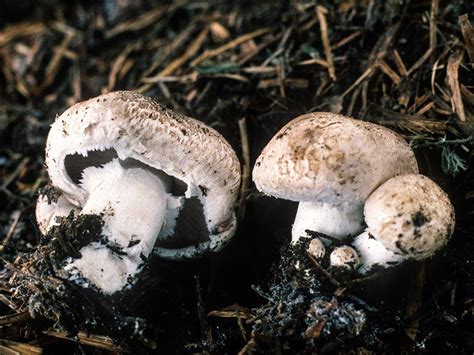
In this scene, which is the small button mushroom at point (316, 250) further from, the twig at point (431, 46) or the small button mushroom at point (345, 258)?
the twig at point (431, 46)

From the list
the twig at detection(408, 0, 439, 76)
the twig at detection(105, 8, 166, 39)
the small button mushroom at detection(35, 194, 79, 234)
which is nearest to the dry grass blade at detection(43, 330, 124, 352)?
the small button mushroom at detection(35, 194, 79, 234)

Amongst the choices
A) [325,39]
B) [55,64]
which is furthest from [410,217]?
[55,64]

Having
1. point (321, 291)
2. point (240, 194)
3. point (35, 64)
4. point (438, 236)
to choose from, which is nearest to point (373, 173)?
point (438, 236)

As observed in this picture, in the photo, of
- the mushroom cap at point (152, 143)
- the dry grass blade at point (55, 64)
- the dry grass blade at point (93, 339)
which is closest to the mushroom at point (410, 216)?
the mushroom cap at point (152, 143)

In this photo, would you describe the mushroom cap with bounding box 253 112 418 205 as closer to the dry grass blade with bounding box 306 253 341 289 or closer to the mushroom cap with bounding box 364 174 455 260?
the mushroom cap with bounding box 364 174 455 260

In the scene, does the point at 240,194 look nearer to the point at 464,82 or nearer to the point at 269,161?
the point at 269,161

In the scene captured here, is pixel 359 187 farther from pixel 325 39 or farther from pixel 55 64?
pixel 55 64
